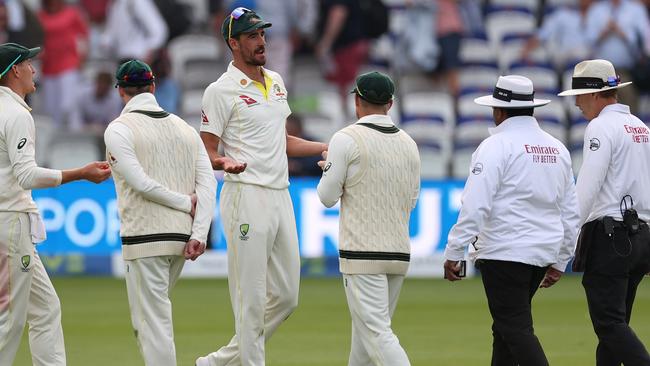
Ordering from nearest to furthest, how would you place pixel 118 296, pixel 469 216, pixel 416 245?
pixel 469 216 → pixel 118 296 → pixel 416 245

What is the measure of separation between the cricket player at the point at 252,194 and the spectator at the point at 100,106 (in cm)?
1042

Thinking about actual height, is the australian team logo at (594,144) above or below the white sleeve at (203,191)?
above

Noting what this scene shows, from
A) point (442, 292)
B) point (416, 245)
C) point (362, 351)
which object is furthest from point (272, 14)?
point (362, 351)

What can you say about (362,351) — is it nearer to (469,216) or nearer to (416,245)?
(469,216)

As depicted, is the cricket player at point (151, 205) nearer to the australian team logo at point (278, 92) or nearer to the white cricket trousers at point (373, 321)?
the australian team logo at point (278, 92)

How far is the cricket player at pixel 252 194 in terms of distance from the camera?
8.69 meters

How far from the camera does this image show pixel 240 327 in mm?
8703

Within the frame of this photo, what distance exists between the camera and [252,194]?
8719 mm

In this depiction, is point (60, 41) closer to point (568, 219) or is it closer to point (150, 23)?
point (150, 23)

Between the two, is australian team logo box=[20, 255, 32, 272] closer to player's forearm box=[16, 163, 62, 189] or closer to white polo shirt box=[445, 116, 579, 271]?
player's forearm box=[16, 163, 62, 189]

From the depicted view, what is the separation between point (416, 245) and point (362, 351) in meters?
8.73

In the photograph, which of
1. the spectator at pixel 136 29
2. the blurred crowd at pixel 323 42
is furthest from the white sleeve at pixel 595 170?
the spectator at pixel 136 29

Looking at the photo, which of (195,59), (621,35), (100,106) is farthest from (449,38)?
(100,106)

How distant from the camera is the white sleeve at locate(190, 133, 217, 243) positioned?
8.38 m
